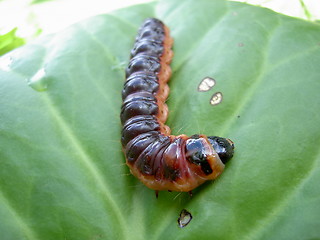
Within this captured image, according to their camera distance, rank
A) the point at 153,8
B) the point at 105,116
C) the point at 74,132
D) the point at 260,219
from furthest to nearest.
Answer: the point at 153,8 → the point at 105,116 → the point at 74,132 → the point at 260,219

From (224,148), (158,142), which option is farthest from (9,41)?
(224,148)

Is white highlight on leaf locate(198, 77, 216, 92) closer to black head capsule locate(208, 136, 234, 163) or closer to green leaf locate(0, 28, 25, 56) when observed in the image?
black head capsule locate(208, 136, 234, 163)

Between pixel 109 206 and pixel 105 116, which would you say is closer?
pixel 109 206

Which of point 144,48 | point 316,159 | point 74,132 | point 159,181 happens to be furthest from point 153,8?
point 316,159

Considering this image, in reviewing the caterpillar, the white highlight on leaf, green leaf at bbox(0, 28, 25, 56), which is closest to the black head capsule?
the caterpillar

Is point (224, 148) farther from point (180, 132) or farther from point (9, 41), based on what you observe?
point (9, 41)

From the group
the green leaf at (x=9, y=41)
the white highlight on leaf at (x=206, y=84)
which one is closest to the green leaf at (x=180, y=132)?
the white highlight on leaf at (x=206, y=84)

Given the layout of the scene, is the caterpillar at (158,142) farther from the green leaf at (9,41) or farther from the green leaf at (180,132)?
the green leaf at (9,41)

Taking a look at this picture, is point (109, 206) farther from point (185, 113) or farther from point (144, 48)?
point (144, 48)
